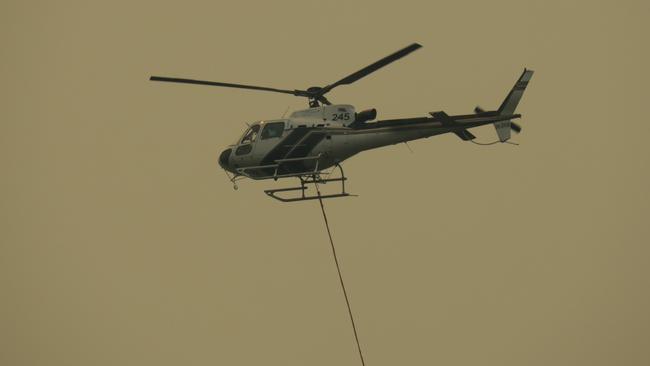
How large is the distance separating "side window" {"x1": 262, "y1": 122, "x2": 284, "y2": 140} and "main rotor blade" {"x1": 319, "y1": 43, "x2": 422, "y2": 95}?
130cm

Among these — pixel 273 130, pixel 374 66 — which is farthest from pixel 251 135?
pixel 374 66

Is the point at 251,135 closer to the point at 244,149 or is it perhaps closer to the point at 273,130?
the point at 244,149

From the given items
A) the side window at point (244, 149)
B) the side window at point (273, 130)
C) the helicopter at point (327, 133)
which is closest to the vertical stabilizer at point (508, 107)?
the helicopter at point (327, 133)

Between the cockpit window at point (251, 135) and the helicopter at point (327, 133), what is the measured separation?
0.03 m

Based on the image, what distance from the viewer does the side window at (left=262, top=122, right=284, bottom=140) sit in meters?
17.1

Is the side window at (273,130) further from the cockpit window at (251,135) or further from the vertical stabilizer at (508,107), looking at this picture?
the vertical stabilizer at (508,107)

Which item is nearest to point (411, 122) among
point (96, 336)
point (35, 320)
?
point (96, 336)

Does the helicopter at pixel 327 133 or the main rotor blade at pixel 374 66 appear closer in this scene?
the main rotor blade at pixel 374 66

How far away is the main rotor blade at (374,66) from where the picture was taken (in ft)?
45.5

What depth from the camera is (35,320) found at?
95688mm

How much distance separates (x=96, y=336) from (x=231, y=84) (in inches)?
2721

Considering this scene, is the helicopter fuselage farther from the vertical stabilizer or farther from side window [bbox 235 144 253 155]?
the vertical stabilizer

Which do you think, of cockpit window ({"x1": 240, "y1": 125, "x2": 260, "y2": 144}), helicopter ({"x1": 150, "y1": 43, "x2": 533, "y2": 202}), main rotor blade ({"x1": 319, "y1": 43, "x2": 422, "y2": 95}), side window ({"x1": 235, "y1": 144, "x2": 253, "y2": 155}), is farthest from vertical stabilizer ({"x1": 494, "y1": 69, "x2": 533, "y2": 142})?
side window ({"x1": 235, "y1": 144, "x2": 253, "y2": 155})

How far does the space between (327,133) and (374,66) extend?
239 centimetres
